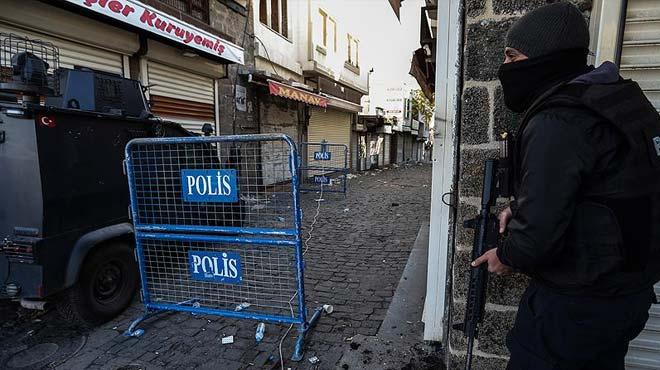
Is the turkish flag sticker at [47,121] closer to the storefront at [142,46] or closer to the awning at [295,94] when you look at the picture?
the storefront at [142,46]

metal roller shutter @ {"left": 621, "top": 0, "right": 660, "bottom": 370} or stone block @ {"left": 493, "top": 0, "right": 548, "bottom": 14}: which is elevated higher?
stone block @ {"left": 493, "top": 0, "right": 548, "bottom": 14}

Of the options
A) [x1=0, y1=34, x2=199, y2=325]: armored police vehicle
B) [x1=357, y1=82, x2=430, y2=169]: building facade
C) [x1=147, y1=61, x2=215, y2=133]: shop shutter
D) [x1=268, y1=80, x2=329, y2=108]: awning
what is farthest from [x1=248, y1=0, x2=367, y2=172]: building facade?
[x1=0, y1=34, x2=199, y2=325]: armored police vehicle

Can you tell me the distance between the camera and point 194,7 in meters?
8.76

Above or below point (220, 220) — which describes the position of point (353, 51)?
above

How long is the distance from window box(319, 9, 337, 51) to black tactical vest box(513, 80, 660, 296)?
15465 millimetres

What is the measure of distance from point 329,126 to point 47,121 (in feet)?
48.6

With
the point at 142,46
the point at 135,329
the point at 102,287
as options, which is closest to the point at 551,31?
the point at 135,329

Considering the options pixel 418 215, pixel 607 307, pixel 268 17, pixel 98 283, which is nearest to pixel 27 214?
pixel 98 283

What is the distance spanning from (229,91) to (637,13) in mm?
9561

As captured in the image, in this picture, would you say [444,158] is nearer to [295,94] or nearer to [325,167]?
[325,167]

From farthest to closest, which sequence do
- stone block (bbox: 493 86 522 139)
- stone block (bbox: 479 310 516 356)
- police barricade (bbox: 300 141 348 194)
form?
police barricade (bbox: 300 141 348 194) → stone block (bbox: 479 310 516 356) → stone block (bbox: 493 86 522 139)

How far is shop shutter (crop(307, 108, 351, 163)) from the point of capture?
15.6 meters

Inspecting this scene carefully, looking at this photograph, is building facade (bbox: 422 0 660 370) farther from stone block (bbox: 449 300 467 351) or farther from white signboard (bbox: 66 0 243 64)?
white signboard (bbox: 66 0 243 64)

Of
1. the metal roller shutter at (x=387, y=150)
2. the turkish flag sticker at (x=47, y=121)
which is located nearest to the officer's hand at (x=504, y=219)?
the turkish flag sticker at (x=47, y=121)
